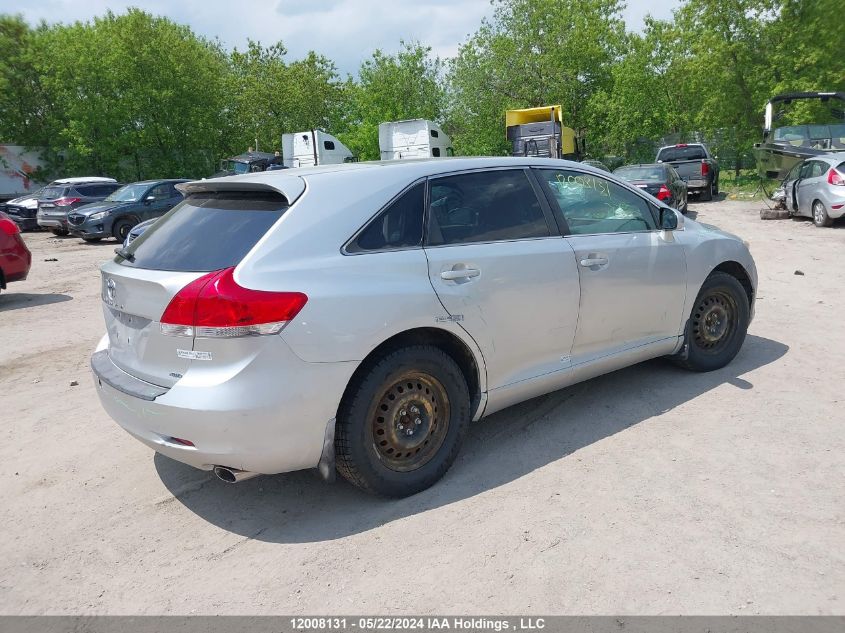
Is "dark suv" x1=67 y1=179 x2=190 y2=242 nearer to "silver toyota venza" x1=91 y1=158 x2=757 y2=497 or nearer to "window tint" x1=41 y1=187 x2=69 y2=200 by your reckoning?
"window tint" x1=41 y1=187 x2=69 y2=200

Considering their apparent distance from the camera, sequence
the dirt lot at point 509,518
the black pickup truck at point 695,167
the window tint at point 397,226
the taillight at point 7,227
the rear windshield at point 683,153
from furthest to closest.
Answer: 1. the rear windshield at point 683,153
2. the black pickup truck at point 695,167
3. the taillight at point 7,227
4. the window tint at point 397,226
5. the dirt lot at point 509,518

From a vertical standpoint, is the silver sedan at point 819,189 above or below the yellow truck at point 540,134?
below

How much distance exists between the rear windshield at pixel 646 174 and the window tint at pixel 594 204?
11.5m

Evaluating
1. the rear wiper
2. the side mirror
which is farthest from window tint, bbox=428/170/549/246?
the rear wiper

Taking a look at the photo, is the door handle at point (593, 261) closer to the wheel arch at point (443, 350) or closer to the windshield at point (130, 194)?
the wheel arch at point (443, 350)

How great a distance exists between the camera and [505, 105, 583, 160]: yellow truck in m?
24.7

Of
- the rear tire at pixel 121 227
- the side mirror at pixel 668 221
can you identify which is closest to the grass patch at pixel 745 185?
the side mirror at pixel 668 221

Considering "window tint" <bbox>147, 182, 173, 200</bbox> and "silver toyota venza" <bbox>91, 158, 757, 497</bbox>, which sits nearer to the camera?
"silver toyota venza" <bbox>91, 158, 757, 497</bbox>

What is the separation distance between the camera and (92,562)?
3166mm

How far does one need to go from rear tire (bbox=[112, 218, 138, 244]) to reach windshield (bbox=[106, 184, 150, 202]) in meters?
0.60

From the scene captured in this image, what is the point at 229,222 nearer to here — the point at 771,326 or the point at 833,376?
the point at 833,376

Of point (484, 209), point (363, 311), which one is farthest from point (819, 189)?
point (363, 311)

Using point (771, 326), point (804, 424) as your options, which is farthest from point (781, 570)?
point (771, 326)

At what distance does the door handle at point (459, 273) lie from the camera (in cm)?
357
